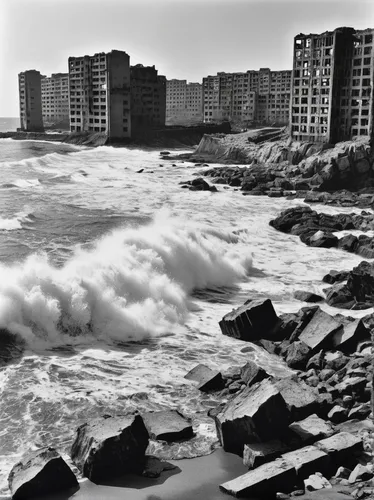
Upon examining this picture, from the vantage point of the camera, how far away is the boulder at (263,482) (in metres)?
10.7

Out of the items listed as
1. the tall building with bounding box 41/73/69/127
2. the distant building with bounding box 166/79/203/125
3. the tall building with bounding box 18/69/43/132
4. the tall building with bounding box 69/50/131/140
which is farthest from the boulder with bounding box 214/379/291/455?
the distant building with bounding box 166/79/203/125

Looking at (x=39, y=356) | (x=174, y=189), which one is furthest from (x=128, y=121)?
(x=39, y=356)

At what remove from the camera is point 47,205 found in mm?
42344

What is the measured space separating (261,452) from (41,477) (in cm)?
408

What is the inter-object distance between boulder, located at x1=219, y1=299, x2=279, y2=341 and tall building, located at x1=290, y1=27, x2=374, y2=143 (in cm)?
4507

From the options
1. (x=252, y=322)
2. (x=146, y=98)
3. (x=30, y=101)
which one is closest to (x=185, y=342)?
(x=252, y=322)

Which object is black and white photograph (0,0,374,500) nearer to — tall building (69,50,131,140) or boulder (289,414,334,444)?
boulder (289,414,334,444)

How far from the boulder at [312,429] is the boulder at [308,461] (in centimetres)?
61

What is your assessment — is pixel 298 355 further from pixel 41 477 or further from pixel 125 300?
pixel 41 477

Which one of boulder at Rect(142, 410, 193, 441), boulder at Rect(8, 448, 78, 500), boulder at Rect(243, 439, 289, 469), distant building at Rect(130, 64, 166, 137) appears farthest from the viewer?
distant building at Rect(130, 64, 166, 137)

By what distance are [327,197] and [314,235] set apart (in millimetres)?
16467

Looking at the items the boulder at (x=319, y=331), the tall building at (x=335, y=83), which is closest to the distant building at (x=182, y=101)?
the tall building at (x=335, y=83)

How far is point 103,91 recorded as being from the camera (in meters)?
104

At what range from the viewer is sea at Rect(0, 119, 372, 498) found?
14.2 metres
